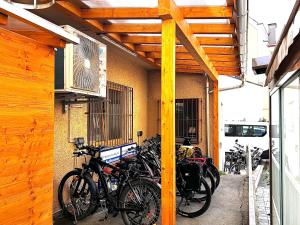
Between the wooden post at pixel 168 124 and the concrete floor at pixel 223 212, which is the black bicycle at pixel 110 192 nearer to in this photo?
the concrete floor at pixel 223 212

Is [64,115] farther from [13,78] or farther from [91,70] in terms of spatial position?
[13,78]

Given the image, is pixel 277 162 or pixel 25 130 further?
pixel 277 162

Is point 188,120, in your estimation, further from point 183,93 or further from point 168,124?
point 168,124

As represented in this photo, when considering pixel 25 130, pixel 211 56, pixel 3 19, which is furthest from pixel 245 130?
pixel 3 19

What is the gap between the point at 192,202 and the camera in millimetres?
6168

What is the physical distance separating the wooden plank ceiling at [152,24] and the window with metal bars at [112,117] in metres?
1.19

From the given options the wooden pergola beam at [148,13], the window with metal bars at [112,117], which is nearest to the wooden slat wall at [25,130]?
the wooden pergola beam at [148,13]

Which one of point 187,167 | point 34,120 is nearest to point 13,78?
point 34,120

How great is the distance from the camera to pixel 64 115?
17.9 ft

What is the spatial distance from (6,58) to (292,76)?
2.06 meters

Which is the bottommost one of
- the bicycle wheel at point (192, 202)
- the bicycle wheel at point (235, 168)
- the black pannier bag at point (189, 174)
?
the bicycle wheel at point (235, 168)

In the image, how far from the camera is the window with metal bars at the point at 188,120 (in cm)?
993

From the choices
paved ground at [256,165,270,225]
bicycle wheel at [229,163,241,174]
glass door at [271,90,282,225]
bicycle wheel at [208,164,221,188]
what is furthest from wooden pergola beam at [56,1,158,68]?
bicycle wheel at [229,163,241,174]

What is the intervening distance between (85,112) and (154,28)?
2150mm
